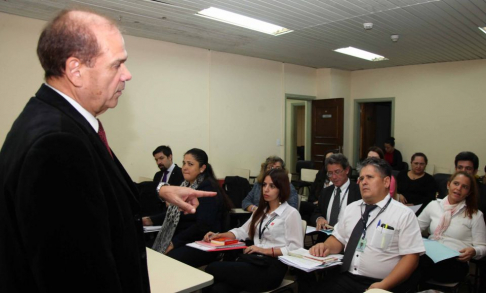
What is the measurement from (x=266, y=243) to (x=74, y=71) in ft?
7.74

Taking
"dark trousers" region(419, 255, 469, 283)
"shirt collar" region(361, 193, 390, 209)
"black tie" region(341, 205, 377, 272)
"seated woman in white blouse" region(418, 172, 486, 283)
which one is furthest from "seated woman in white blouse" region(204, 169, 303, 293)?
"seated woman in white blouse" region(418, 172, 486, 283)

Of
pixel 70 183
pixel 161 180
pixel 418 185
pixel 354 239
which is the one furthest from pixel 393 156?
pixel 70 183

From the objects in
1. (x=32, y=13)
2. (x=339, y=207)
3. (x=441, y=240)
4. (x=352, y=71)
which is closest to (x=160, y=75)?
(x=32, y=13)

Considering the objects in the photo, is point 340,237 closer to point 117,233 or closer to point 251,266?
point 251,266

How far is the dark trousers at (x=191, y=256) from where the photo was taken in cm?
301

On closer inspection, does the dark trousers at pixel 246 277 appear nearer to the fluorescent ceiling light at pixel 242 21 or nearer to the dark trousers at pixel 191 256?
the dark trousers at pixel 191 256

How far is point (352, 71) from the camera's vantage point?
9.31m

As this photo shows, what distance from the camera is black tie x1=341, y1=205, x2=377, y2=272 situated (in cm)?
245

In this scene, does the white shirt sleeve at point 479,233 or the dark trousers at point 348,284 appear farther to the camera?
the white shirt sleeve at point 479,233

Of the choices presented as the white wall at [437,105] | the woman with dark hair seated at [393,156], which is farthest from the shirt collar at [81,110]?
the white wall at [437,105]

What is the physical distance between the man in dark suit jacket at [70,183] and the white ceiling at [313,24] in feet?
11.5

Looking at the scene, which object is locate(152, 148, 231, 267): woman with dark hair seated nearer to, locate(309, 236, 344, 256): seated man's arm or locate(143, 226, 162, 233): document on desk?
locate(143, 226, 162, 233): document on desk

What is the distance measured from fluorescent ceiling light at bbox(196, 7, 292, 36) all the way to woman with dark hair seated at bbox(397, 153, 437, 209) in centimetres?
263

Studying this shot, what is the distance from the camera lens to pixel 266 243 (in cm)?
291
